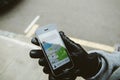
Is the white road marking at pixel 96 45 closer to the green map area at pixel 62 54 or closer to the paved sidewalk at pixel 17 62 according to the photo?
the paved sidewalk at pixel 17 62

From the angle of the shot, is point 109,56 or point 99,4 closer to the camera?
point 109,56

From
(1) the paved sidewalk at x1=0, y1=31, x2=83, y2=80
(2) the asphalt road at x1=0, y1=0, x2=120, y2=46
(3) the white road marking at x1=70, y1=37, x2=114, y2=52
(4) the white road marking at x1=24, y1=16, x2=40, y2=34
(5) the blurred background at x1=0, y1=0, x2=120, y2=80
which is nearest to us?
(1) the paved sidewalk at x1=0, y1=31, x2=83, y2=80

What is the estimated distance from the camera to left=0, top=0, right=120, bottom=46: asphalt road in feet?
10.5

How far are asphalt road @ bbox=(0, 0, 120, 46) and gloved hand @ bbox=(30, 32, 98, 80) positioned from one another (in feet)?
6.05

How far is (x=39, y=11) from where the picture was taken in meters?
3.71

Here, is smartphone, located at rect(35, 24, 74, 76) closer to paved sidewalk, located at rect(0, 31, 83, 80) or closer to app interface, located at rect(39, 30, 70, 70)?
app interface, located at rect(39, 30, 70, 70)

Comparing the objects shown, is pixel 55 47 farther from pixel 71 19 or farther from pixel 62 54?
pixel 71 19

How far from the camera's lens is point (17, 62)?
2023 millimetres

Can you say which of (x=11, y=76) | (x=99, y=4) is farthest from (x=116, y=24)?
(x=11, y=76)

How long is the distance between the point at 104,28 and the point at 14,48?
1.53m

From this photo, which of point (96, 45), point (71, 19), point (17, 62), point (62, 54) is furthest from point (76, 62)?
point (71, 19)

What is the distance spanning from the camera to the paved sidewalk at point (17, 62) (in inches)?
73.5

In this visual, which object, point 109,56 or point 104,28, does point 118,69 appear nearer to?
point 109,56

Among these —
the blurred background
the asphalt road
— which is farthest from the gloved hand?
the asphalt road
